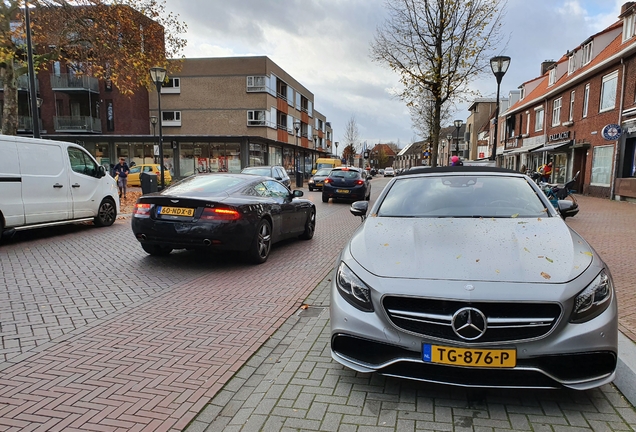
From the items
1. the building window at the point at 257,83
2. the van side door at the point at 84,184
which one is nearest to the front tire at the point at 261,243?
the van side door at the point at 84,184

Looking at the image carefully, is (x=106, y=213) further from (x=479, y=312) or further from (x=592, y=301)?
(x=592, y=301)

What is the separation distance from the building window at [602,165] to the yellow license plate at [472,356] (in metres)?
20.8

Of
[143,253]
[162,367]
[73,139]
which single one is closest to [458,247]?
[162,367]

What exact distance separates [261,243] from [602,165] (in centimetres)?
1992

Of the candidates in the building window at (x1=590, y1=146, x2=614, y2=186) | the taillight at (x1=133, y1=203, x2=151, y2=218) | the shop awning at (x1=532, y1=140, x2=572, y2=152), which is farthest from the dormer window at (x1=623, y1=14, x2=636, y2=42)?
the taillight at (x1=133, y1=203, x2=151, y2=218)

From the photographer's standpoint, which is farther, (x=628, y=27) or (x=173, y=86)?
(x=173, y=86)

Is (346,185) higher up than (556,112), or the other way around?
(556,112)

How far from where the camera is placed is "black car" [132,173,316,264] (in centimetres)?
593

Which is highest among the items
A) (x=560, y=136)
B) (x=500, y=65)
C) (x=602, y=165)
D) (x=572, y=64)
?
(x=572, y=64)

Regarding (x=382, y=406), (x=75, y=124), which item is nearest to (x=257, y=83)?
(x=75, y=124)

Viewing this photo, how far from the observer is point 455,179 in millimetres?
4375

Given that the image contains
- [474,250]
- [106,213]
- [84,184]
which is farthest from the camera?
[106,213]

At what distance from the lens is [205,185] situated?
6.73m

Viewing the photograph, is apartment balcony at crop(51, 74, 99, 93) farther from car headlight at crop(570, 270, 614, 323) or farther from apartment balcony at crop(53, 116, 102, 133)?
car headlight at crop(570, 270, 614, 323)
